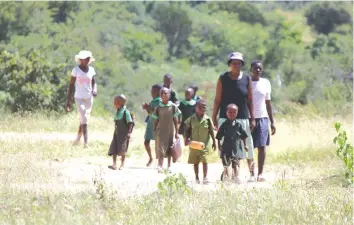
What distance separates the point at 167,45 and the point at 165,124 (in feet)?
190

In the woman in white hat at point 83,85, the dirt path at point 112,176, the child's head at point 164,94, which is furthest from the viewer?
the woman in white hat at point 83,85

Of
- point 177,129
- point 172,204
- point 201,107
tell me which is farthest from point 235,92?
point 172,204

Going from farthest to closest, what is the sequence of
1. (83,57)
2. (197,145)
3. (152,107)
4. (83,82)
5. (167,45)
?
(167,45) < (83,82) < (83,57) < (152,107) < (197,145)

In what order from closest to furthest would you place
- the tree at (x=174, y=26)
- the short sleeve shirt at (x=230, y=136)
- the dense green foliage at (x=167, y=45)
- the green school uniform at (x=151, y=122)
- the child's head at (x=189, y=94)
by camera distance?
the short sleeve shirt at (x=230, y=136) < the green school uniform at (x=151, y=122) < the child's head at (x=189, y=94) < the dense green foliage at (x=167, y=45) < the tree at (x=174, y=26)

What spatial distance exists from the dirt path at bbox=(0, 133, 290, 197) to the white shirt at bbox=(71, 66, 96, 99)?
0.88 meters

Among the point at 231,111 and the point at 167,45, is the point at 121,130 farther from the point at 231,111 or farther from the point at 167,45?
the point at 167,45

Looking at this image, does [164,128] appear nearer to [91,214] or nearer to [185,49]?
[91,214]

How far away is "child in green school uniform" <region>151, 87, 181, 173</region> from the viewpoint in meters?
11.1

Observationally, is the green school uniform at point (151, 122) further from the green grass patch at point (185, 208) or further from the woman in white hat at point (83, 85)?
the green grass patch at point (185, 208)

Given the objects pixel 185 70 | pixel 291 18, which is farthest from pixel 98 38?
pixel 291 18

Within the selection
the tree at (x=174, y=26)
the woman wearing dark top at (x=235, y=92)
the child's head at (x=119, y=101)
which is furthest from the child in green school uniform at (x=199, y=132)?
the tree at (x=174, y=26)

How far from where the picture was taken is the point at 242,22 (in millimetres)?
82125

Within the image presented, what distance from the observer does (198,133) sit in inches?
404

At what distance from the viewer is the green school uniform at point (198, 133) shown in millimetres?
10203
